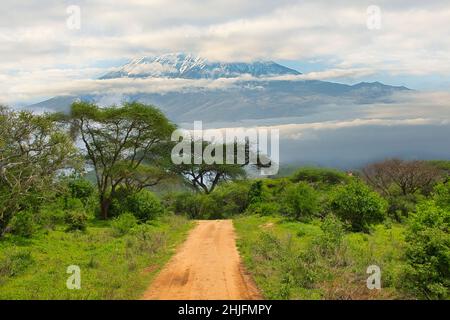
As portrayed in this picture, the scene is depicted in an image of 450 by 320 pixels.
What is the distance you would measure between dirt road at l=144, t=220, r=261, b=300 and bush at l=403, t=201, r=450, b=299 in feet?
13.0

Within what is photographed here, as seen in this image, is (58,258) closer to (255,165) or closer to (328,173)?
(328,173)

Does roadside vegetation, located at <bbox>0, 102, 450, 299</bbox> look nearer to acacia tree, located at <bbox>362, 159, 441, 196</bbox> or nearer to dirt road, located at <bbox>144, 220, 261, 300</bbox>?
dirt road, located at <bbox>144, 220, 261, 300</bbox>

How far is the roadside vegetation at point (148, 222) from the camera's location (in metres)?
12.3

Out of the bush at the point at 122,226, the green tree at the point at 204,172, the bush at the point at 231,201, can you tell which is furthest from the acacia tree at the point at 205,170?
the bush at the point at 122,226

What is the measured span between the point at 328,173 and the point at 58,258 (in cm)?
4435

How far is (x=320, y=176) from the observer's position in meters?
57.4

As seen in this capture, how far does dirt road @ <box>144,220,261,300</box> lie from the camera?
1156cm

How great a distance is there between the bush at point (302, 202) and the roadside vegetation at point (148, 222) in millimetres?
85

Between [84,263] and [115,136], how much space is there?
20.6 meters

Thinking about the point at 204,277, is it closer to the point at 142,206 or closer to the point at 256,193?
the point at 142,206

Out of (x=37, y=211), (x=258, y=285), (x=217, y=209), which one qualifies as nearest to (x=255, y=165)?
(x=217, y=209)

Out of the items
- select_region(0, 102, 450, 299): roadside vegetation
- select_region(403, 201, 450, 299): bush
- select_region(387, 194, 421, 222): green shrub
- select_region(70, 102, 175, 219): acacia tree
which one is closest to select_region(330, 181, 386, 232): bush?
select_region(0, 102, 450, 299): roadside vegetation

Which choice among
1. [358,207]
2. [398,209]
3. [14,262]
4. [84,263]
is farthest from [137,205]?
[398,209]

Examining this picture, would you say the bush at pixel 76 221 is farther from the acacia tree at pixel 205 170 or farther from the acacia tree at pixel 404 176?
the acacia tree at pixel 404 176
